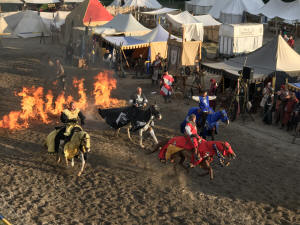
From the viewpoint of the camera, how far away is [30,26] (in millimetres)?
36688

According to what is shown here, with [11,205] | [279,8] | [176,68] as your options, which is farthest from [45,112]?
[279,8]

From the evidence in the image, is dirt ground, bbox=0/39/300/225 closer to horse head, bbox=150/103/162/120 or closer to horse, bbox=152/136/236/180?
horse, bbox=152/136/236/180

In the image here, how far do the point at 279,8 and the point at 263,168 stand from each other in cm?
2985

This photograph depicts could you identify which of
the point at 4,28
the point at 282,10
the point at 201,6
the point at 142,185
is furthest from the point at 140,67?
the point at 201,6

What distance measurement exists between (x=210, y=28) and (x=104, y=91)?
731 inches

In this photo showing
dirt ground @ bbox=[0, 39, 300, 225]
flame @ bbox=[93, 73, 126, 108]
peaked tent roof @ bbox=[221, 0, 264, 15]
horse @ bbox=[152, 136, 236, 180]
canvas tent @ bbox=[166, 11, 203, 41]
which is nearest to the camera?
dirt ground @ bbox=[0, 39, 300, 225]

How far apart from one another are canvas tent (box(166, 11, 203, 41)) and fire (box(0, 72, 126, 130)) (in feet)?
42.4

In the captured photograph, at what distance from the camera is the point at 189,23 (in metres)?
33.4

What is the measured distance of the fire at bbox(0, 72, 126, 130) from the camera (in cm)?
1519

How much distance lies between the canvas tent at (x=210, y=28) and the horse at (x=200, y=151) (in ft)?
84.2

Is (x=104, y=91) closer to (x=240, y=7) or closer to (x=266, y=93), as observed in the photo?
(x=266, y=93)

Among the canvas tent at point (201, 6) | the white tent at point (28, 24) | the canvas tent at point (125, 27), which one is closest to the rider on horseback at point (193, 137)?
the canvas tent at point (125, 27)

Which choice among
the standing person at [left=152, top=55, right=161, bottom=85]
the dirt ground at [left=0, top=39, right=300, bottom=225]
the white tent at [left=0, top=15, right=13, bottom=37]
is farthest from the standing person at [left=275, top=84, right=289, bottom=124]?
the white tent at [left=0, top=15, right=13, bottom=37]

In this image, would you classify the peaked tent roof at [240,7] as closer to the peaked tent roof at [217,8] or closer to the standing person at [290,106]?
the peaked tent roof at [217,8]
